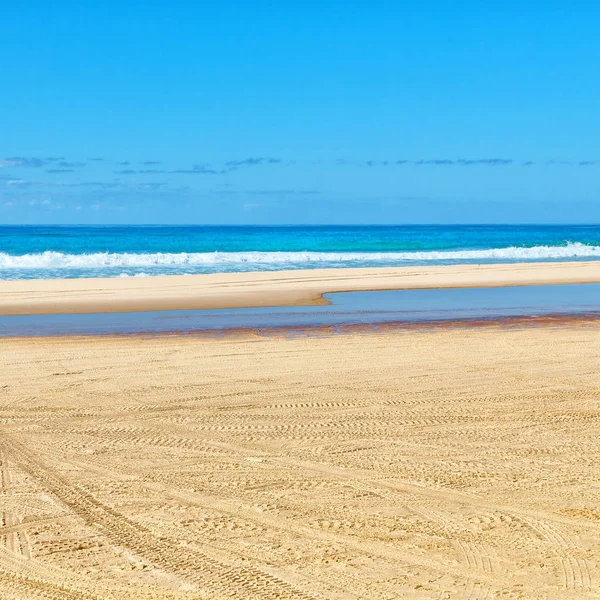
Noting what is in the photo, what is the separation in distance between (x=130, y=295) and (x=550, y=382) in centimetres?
1368

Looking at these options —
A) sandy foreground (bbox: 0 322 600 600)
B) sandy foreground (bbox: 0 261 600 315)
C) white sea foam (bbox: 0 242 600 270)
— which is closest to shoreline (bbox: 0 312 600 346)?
sandy foreground (bbox: 0 322 600 600)

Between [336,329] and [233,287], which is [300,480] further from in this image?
[233,287]

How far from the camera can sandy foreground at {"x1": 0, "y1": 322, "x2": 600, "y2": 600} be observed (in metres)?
4.13

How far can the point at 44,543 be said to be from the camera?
450 centimetres

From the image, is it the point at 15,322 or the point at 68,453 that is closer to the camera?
the point at 68,453

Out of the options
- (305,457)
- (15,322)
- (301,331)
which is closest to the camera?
(305,457)

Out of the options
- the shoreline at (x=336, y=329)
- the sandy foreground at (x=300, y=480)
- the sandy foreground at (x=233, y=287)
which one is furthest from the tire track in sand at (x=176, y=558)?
the sandy foreground at (x=233, y=287)

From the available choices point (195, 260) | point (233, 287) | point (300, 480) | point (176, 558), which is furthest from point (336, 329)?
point (195, 260)

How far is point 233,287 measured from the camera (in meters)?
23.2

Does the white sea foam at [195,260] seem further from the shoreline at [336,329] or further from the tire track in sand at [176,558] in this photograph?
the tire track in sand at [176,558]

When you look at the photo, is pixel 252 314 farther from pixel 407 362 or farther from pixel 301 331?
pixel 407 362

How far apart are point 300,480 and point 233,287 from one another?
17791 millimetres

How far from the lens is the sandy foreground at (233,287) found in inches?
734

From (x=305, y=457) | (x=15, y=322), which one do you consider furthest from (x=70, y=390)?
(x=15, y=322)
